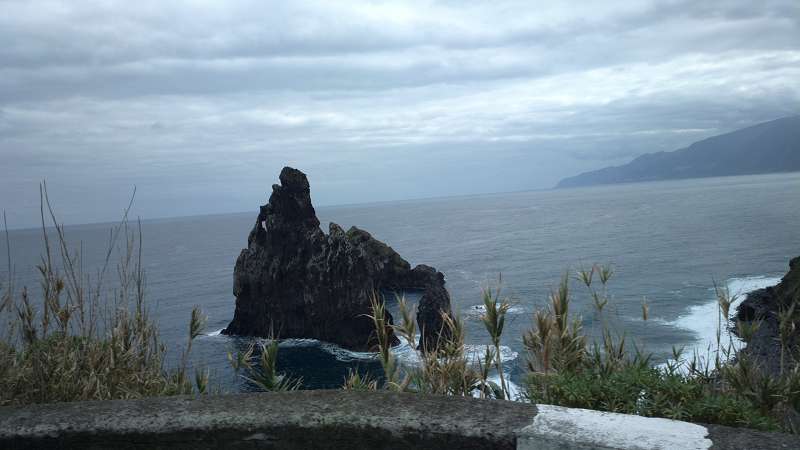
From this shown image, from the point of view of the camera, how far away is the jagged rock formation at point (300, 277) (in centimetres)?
4481

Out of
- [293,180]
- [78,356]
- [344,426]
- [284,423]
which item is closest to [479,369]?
[344,426]

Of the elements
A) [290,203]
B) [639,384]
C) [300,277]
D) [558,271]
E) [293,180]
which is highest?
[293,180]

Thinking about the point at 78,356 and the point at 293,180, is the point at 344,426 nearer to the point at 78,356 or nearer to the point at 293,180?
the point at 78,356

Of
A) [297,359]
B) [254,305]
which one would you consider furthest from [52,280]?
[254,305]

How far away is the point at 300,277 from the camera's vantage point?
157ft

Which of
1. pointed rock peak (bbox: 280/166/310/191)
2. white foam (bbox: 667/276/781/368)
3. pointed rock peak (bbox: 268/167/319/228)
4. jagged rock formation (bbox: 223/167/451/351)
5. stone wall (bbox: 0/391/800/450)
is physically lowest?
white foam (bbox: 667/276/781/368)

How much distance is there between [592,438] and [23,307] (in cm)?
466

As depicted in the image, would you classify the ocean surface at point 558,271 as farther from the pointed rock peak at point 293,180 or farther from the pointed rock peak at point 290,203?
the pointed rock peak at point 293,180

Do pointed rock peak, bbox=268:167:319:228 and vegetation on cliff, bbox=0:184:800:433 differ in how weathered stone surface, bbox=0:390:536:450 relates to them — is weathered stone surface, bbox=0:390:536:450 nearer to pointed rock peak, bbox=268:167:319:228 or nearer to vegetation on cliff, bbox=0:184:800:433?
vegetation on cliff, bbox=0:184:800:433

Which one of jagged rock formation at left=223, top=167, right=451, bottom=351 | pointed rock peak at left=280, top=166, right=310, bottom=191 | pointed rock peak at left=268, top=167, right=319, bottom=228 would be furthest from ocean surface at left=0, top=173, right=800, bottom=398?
pointed rock peak at left=280, top=166, right=310, bottom=191

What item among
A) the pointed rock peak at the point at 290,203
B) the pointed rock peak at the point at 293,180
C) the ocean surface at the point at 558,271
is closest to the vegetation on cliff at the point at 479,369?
the ocean surface at the point at 558,271

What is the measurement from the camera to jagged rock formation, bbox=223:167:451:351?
4481 centimetres

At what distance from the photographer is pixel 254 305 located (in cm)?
4794

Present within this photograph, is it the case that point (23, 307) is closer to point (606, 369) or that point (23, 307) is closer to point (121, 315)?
point (121, 315)
